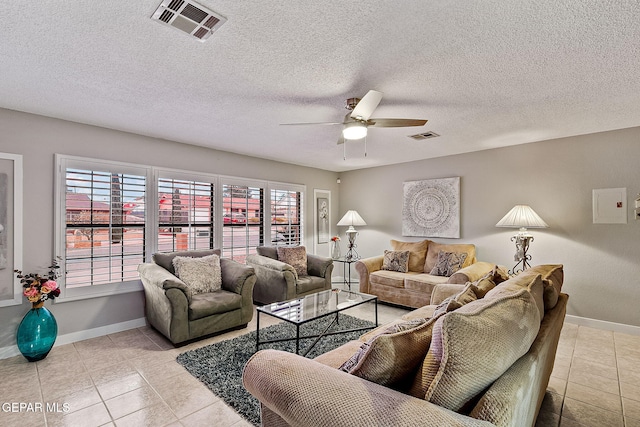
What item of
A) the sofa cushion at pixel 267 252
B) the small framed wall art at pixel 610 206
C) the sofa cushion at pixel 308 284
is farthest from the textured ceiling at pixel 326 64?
the sofa cushion at pixel 308 284

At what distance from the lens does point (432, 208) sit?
5.19 meters

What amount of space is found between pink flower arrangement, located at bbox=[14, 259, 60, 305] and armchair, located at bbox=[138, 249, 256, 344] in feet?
2.53

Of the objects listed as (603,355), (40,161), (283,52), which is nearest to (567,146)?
(603,355)

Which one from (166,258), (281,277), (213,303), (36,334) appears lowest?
(36,334)

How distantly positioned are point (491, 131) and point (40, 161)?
193 inches

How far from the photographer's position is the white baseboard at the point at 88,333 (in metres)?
2.96

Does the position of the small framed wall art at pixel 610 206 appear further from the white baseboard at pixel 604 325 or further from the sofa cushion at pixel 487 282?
the sofa cushion at pixel 487 282

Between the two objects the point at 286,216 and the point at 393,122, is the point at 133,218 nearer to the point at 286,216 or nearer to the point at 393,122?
the point at 286,216

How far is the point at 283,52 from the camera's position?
2.00 m

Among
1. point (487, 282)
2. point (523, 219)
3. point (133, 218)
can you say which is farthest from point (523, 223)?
point (133, 218)

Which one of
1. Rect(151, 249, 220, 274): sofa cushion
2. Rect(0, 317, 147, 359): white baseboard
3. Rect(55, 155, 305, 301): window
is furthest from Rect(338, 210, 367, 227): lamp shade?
Rect(0, 317, 147, 359): white baseboard

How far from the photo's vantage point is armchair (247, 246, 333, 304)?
166 inches

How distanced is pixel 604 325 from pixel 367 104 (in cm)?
395

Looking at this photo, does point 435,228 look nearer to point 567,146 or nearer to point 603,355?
point 567,146
